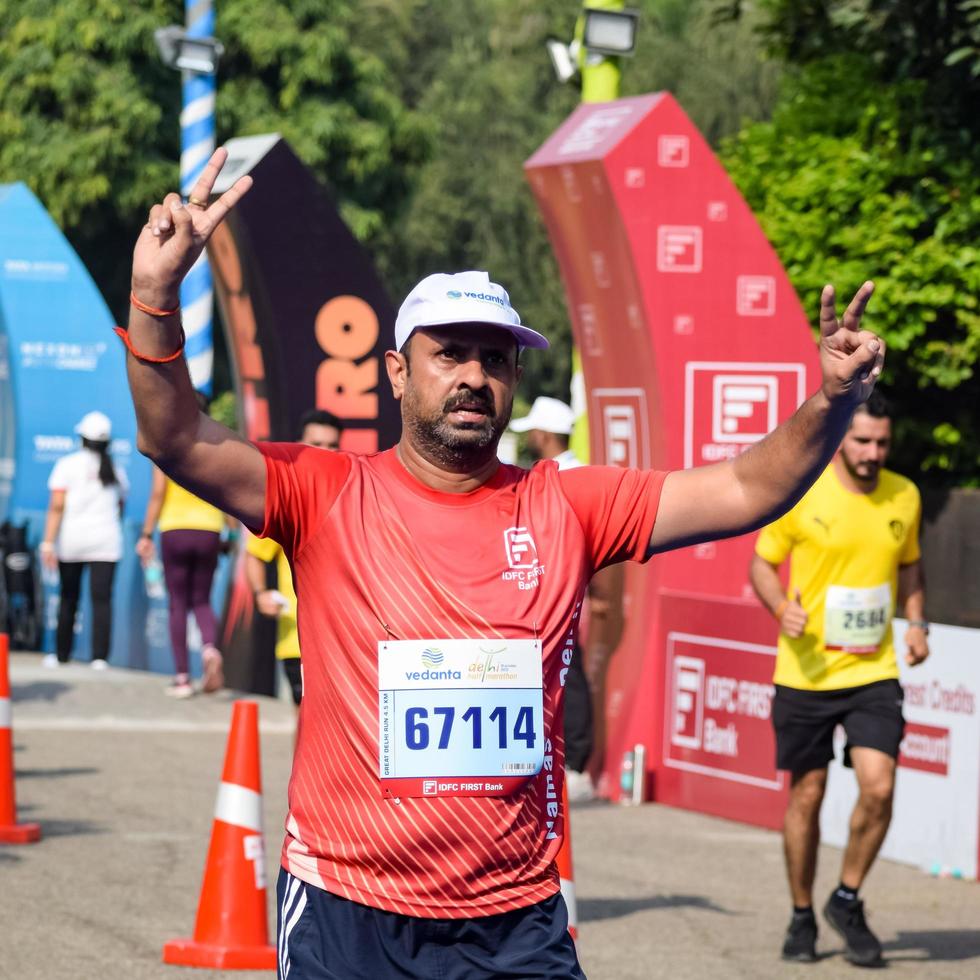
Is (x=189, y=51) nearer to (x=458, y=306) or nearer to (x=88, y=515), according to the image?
(x=88, y=515)

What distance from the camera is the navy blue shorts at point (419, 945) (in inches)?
149

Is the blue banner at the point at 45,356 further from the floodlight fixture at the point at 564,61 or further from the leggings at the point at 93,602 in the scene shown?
the floodlight fixture at the point at 564,61

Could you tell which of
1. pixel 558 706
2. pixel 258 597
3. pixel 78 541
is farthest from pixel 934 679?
pixel 78 541

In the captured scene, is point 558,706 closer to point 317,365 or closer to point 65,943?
point 65,943

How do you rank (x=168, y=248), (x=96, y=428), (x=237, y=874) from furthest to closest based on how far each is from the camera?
(x=96, y=428), (x=237, y=874), (x=168, y=248)

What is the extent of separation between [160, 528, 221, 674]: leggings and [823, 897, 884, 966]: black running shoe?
7622 millimetres

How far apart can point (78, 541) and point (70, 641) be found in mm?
1176

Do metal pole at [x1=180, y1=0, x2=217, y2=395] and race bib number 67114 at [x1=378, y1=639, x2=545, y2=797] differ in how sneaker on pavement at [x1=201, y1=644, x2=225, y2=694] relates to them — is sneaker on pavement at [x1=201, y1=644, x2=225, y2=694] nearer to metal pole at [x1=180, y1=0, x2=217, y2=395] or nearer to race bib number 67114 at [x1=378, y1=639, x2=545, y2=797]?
metal pole at [x1=180, y1=0, x2=217, y2=395]

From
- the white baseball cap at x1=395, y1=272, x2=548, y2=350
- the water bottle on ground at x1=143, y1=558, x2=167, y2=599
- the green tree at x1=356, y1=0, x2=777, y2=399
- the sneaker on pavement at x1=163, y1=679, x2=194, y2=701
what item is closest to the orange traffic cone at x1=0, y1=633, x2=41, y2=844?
the white baseball cap at x1=395, y1=272, x2=548, y2=350

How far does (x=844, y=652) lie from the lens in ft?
25.6

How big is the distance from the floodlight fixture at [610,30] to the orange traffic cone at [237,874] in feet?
25.1

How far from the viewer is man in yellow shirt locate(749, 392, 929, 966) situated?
302 inches

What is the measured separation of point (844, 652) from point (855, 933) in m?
1.02

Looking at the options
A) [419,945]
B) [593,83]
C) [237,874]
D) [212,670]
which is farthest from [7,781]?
[593,83]
